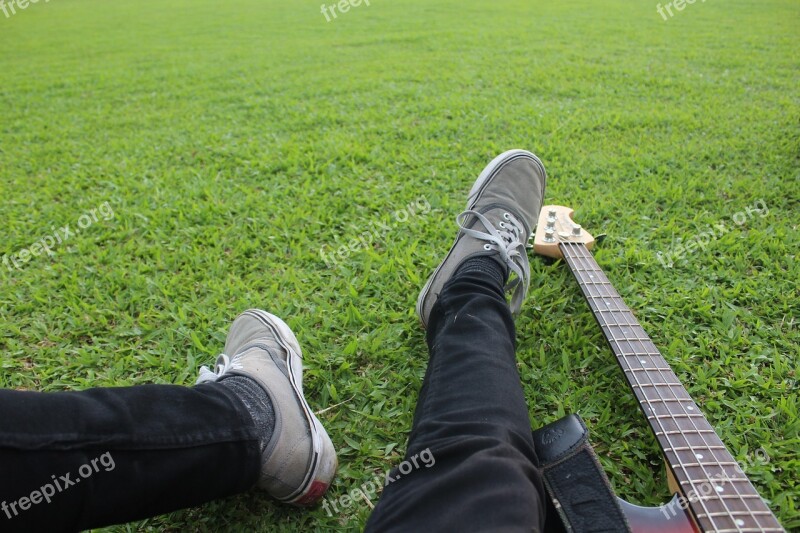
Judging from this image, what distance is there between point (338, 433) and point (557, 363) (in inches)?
25.6

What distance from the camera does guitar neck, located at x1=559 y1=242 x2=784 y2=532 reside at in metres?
0.88

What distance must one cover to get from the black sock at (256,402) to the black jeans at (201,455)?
43mm

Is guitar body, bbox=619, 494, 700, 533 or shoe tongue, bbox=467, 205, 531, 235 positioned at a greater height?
A: shoe tongue, bbox=467, 205, 531, 235

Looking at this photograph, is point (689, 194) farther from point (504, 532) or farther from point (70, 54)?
point (70, 54)

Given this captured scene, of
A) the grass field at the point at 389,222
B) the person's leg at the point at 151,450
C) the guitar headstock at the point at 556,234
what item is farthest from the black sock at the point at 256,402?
the guitar headstock at the point at 556,234

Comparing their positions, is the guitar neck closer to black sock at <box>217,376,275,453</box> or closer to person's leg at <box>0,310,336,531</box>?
person's leg at <box>0,310,336,531</box>

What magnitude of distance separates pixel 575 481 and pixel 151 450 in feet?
2.65

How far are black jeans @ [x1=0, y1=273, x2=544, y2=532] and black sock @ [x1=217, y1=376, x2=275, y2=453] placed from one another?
4 centimetres

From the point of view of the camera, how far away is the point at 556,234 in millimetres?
1747

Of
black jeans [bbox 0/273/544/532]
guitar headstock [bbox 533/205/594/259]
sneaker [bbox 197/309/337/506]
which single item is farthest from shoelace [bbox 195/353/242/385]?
guitar headstock [bbox 533/205/594/259]

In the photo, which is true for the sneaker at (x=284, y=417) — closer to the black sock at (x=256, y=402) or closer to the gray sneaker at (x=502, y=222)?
the black sock at (x=256, y=402)

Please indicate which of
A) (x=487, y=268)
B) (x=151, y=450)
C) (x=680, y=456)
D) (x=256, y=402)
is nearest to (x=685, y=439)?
(x=680, y=456)

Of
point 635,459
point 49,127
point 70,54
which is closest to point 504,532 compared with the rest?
point 635,459

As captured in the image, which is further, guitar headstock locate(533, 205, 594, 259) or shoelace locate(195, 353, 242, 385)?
guitar headstock locate(533, 205, 594, 259)
